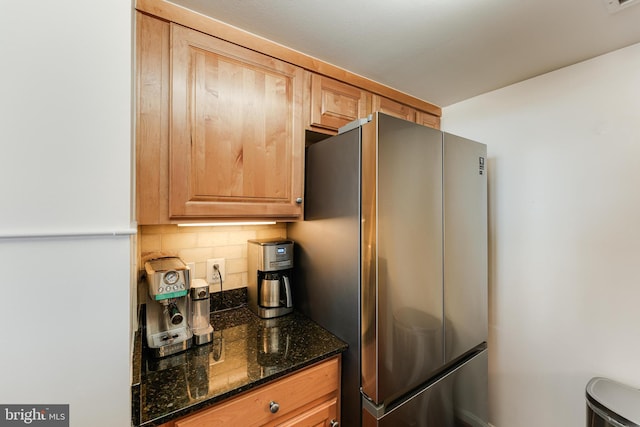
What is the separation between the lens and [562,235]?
1.38 metres

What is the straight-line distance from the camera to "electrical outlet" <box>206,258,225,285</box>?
4.59 ft

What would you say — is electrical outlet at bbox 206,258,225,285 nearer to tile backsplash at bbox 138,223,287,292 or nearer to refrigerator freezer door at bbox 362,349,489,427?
tile backsplash at bbox 138,223,287,292

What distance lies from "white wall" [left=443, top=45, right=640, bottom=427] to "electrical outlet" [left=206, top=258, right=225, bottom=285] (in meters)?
1.67

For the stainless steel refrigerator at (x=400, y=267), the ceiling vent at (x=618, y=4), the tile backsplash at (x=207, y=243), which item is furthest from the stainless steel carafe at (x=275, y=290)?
the ceiling vent at (x=618, y=4)

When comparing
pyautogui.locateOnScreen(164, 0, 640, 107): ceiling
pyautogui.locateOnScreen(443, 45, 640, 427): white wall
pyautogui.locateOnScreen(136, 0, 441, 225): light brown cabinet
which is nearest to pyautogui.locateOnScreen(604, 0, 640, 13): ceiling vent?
pyautogui.locateOnScreen(164, 0, 640, 107): ceiling

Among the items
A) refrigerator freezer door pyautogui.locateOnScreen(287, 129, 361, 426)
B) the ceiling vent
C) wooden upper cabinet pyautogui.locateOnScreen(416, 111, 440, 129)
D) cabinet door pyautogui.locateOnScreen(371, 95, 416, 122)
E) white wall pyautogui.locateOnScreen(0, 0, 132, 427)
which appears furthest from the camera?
wooden upper cabinet pyautogui.locateOnScreen(416, 111, 440, 129)

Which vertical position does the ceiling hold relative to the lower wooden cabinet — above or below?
above

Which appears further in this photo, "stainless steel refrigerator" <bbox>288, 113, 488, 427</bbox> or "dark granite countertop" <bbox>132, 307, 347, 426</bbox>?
"stainless steel refrigerator" <bbox>288, 113, 488, 427</bbox>

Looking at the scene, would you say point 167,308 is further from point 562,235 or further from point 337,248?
point 562,235

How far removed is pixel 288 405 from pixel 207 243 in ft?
2.82

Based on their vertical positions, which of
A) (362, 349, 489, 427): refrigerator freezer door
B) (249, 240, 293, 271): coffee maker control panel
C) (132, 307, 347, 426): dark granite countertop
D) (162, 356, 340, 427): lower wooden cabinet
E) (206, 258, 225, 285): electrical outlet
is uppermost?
(249, 240, 293, 271): coffee maker control panel

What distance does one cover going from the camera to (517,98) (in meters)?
1.55

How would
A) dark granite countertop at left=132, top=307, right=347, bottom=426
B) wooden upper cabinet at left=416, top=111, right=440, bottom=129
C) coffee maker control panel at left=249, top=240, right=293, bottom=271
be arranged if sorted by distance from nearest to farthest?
dark granite countertop at left=132, top=307, right=347, bottom=426 → coffee maker control panel at left=249, top=240, right=293, bottom=271 → wooden upper cabinet at left=416, top=111, right=440, bottom=129

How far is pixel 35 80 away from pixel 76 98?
0.26 ft
